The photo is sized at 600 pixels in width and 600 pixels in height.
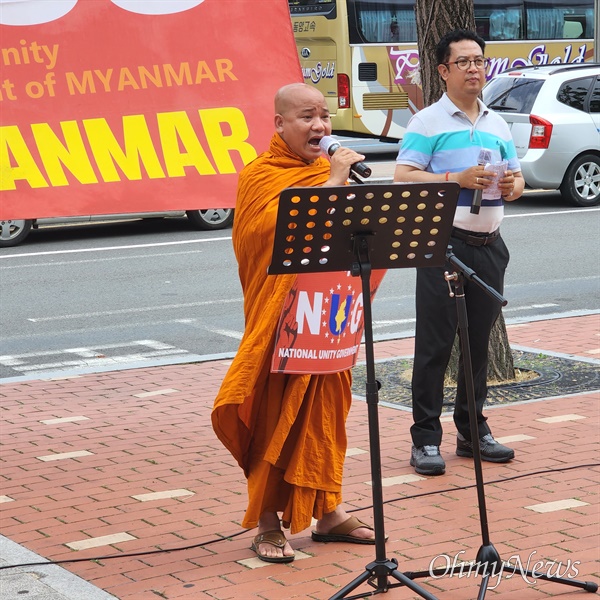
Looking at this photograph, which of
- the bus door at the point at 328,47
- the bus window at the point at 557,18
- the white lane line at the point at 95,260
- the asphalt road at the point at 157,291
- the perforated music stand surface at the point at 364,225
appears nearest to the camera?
the perforated music stand surface at the point at 364,225

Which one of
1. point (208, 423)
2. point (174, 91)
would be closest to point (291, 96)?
point (174, 91)

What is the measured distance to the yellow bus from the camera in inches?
901

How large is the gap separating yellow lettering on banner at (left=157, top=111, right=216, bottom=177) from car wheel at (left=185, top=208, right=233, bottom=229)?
9780 millimetres

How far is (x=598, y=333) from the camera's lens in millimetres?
9250

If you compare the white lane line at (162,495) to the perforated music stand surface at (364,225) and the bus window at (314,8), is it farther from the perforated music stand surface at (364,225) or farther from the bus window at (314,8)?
the bus window at (314,8)

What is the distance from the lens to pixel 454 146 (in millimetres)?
5820

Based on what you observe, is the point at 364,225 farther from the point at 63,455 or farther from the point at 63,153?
the point at 63,455

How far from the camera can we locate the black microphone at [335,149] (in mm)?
4211

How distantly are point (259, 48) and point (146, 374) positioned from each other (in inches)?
127

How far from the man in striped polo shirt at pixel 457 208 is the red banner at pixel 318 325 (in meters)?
1.03

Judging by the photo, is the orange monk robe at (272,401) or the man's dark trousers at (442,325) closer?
the orange monk robe at (272,401)

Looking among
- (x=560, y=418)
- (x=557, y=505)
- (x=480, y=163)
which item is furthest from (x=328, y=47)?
(x=557, y=505)

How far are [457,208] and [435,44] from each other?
7.38 feet

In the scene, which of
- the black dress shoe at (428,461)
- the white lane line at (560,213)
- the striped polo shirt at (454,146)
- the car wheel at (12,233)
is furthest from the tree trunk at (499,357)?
the white lane line at (560,213)
